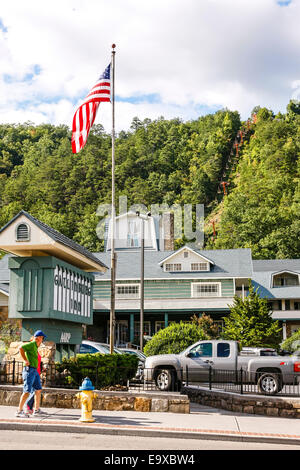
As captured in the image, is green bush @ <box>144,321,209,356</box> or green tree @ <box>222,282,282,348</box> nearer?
green bush @ <box>144,321,209,356</box>

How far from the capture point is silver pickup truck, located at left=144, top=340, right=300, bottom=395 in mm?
18078

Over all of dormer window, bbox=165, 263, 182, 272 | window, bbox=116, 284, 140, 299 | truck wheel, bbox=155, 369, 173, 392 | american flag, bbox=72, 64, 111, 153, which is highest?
american flag, bbox=72, 64, 111, 153

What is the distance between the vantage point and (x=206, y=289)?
4531cm

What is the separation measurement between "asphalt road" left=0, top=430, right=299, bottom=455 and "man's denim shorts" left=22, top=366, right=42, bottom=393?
1097 mm

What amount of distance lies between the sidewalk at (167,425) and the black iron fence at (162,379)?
156 centimetres

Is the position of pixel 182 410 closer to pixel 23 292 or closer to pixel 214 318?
pixel 23 292

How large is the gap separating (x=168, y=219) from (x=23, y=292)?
46.6m

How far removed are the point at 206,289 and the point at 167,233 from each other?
1619 centimetres

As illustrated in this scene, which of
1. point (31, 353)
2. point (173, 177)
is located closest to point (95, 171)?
point (173, 177)

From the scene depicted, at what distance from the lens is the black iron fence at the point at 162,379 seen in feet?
48.1

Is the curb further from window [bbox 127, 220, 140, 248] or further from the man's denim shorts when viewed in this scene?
window [bbox 127, 220, 140, 248]

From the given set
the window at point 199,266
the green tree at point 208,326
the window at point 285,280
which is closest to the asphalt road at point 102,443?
the green tree at point 208,326

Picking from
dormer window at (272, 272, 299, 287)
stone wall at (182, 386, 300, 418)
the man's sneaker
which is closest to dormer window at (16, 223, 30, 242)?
the man's sneaker

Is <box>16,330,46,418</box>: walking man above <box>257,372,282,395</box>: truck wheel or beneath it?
above
